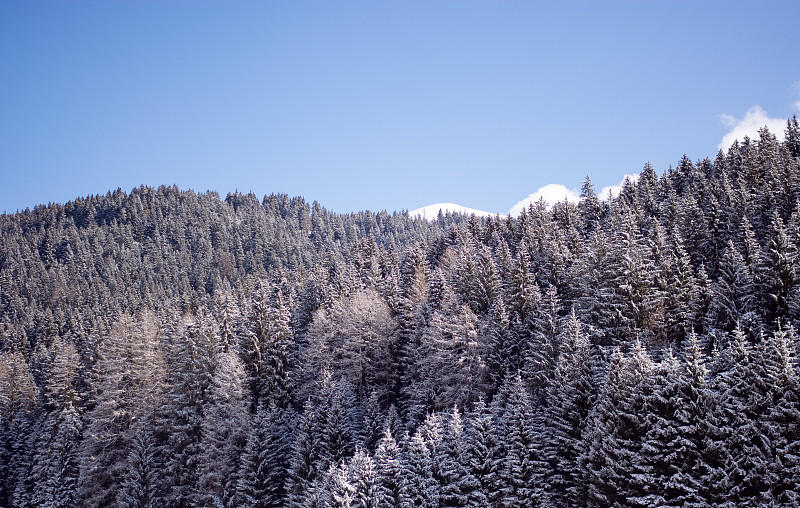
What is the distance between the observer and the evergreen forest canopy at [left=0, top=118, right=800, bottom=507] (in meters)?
27.9

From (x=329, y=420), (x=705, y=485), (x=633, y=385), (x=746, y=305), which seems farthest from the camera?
(x=329, y=420)

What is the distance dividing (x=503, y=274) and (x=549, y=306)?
40.1 feet

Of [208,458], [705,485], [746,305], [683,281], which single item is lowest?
[705,485]

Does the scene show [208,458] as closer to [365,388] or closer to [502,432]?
[365,388]

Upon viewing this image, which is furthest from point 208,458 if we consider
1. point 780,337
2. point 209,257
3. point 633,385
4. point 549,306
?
point 209,257

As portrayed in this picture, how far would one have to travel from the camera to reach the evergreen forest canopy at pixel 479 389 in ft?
91.5

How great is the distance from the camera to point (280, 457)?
144 feet

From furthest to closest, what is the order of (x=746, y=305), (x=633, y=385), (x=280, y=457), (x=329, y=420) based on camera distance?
1. (x=280, y=457)
2. (x=329, y=420)
3. (x=746, y=305)
4. (x=633, y=385)

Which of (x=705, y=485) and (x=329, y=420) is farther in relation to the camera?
(x=329, y=420)

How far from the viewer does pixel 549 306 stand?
4269 cm

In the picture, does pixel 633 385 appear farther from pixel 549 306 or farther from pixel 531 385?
pixel 549 306

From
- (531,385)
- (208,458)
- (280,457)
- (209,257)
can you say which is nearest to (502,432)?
(531,385)

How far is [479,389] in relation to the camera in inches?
1714

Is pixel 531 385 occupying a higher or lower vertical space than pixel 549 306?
lower
